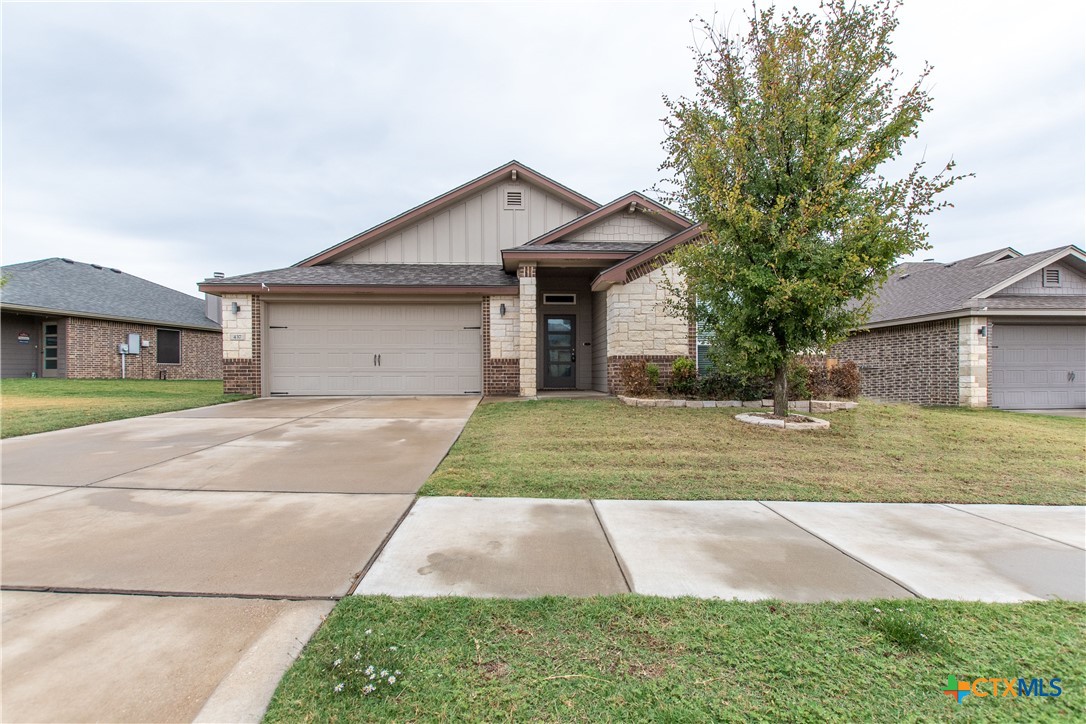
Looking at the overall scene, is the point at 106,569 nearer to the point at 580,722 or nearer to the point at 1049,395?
the point at 580,722

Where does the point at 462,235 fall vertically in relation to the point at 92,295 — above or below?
above

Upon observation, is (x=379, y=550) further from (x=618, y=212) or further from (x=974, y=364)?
(x=974, y=364)

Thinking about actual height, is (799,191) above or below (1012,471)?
above

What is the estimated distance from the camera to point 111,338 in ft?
59.3

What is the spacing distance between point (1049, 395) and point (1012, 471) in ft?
35.0

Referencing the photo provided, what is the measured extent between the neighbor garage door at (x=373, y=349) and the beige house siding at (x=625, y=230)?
3721 mm

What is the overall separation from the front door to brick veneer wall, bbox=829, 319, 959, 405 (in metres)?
28.0

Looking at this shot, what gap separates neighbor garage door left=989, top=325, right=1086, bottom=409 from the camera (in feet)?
37.6

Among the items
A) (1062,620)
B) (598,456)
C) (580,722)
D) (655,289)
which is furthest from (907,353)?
(580,722)

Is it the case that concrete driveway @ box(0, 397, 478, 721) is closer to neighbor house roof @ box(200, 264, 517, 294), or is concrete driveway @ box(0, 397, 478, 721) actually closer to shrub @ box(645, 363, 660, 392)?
shrub @ box(645, 363, 660, 392)

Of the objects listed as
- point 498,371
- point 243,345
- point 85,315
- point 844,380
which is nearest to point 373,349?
point 243,345

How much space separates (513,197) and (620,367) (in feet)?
22.8

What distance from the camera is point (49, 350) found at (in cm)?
1748

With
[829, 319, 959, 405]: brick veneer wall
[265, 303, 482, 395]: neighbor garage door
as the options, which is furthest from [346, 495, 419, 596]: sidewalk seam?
[829, 319, 959, 405]: brick veneer wall
